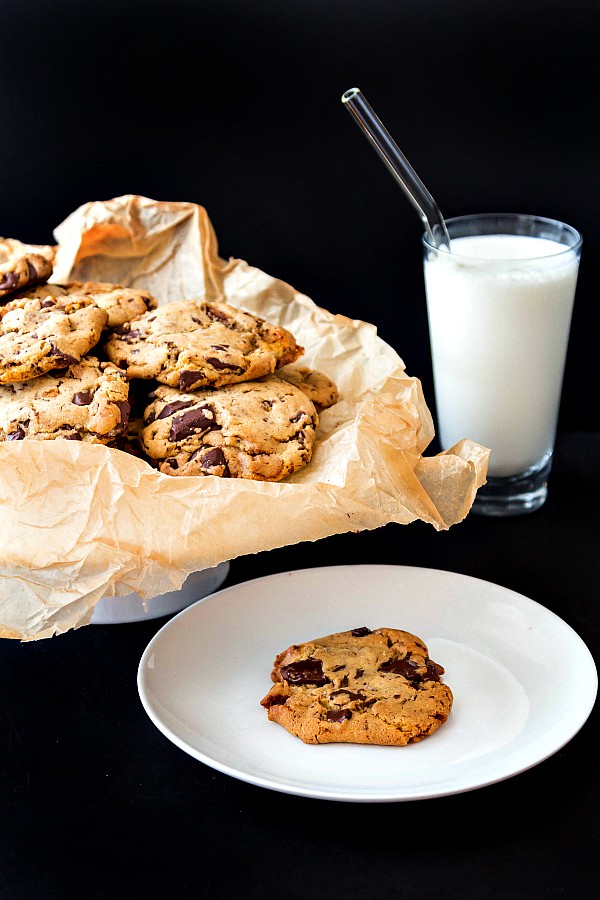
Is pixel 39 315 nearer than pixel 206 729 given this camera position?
No

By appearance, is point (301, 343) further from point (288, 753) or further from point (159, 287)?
point (288, 753)

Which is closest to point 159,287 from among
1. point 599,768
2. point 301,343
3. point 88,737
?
point 301,343

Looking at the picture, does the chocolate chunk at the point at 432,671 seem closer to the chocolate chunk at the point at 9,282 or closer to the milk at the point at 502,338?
the milk at the point at 502,338

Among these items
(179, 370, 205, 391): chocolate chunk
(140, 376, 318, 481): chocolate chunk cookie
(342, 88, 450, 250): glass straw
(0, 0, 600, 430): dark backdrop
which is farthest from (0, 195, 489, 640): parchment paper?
(0, 0, 600, 430): dark backdrop

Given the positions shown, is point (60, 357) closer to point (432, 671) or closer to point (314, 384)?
point (314, 384)

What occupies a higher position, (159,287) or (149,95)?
(149,95)

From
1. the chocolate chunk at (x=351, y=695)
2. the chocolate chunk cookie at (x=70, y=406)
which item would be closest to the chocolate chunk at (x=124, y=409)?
the chocolate chunk cookie at (x=70, y=406)

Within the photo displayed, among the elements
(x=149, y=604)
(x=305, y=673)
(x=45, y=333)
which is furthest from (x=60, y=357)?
(x=305, y=673)
